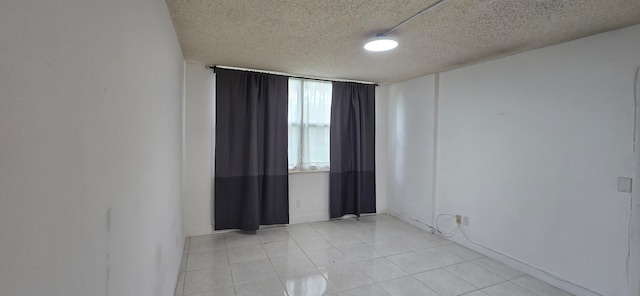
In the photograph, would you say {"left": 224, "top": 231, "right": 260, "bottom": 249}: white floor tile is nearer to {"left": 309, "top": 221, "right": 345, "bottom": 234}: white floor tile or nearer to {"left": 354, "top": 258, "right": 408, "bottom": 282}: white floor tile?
{"left": 309, "top": 221, "right": 345, "bottom": 234}: white floor tile

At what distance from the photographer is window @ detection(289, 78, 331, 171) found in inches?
156

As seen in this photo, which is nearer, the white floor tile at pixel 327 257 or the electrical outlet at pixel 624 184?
the electrical outlet at pixel 624 184

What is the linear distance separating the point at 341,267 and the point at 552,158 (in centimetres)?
229

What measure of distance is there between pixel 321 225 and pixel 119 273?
327cm

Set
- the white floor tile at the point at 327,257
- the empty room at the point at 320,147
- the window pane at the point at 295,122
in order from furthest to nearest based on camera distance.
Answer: the window pane at the point at 295,122 < the white floor tile at the point at 327,257 < the empty room at the point at 320,147

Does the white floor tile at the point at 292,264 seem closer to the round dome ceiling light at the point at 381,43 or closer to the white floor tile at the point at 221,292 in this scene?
the white floor tile at the point at 221,292

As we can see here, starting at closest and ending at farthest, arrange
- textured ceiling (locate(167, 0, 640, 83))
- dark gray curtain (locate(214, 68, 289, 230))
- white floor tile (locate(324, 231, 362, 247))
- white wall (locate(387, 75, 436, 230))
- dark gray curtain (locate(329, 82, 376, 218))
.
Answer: textured ceiling (locate(167, 0, 640, 83)) → white floor tile (locate(324, 231, 362, 247)) → dark gray curtain (locate(214, 68, 289, 230)) → white wall (locate(387, 75, 436, 230)) → dark gray curtain (locate(329, 82, 376, 218))

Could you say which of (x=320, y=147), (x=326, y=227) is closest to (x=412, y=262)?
(x=326, y=227)

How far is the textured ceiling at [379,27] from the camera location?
1.80 meters

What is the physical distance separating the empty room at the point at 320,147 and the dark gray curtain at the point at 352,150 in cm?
3

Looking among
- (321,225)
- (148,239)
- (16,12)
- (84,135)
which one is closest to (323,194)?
(321,225)

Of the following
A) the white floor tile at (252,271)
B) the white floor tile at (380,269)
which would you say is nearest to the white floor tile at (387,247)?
the white floor tile at (380,269)

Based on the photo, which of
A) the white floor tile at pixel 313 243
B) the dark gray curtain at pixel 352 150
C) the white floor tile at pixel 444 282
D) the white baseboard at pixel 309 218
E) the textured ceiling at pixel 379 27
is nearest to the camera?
the textured ceiling at pixel 379 27

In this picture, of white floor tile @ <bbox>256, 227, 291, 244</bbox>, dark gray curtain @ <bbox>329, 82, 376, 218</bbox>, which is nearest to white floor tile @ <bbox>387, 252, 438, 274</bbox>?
dark gray curtain @ <bbox>329, 82, 376, 218</bbox>
